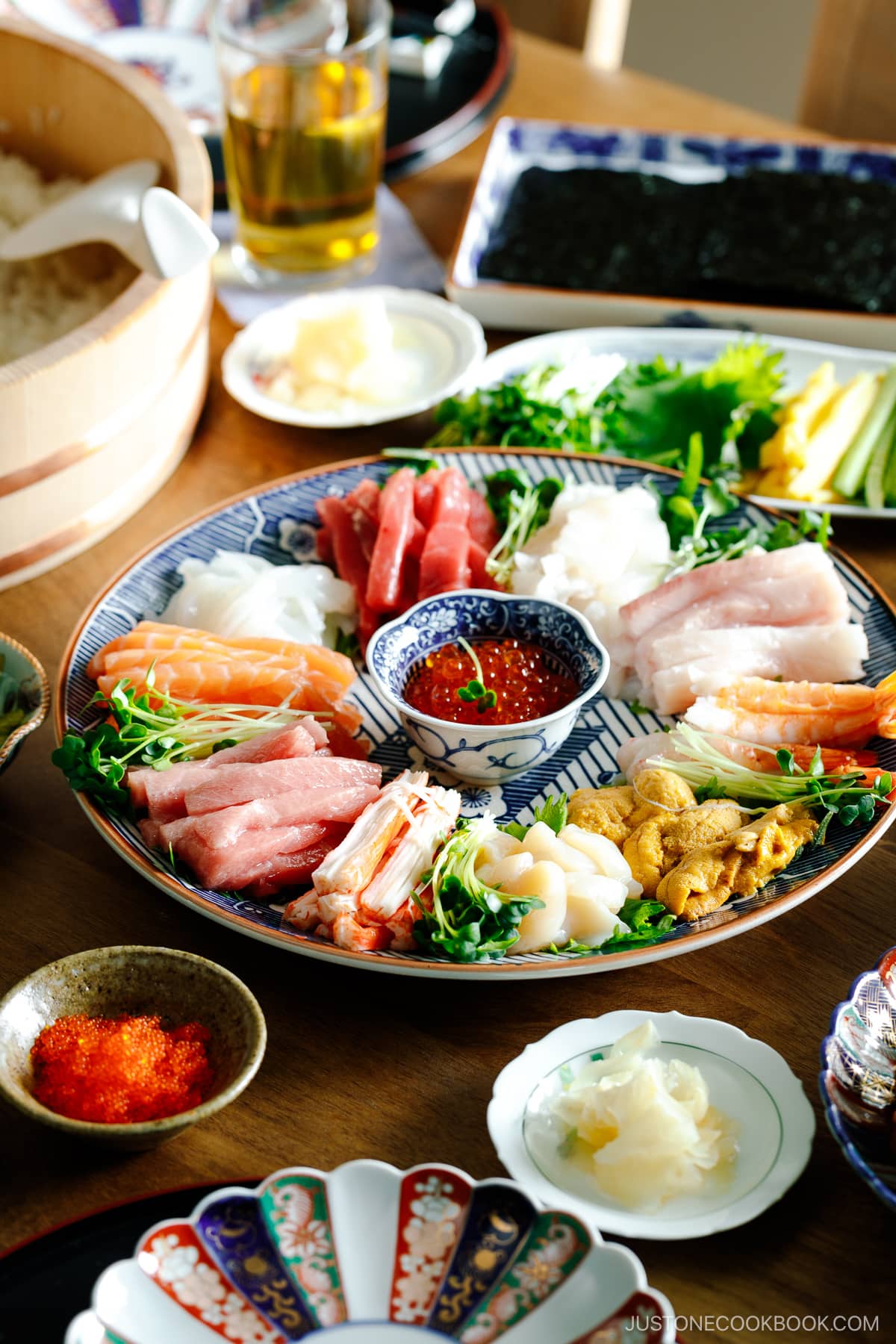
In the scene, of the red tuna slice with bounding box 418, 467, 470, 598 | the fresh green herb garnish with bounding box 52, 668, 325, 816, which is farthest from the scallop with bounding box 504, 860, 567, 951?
the red tuna slice with bounding box 418, 467, 470, 598

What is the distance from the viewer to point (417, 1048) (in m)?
1.51

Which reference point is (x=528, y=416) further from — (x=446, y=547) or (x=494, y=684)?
(x=494, y=684)

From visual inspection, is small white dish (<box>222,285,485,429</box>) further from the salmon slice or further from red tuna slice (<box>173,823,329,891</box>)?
red tuna slice (<box>173,823,329,891</box>)

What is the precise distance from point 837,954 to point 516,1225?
650mm

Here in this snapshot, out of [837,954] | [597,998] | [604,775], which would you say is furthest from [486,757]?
[837,954]

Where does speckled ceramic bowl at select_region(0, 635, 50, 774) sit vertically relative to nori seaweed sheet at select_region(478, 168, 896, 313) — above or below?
below

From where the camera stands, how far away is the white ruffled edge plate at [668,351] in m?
2.64

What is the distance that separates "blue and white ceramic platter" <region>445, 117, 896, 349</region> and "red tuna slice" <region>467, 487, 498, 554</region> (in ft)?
2.37

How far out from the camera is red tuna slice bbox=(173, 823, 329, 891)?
157 centimetres

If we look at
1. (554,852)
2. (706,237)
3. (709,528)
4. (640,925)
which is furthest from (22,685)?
(706,237)

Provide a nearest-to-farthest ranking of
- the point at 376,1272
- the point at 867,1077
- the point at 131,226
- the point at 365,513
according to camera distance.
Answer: the point at 376,1272 < the point at 867,1077 < the point at 365,513 < the point at 131,226

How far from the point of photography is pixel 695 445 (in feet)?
7.56

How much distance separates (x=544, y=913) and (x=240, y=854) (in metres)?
0.38

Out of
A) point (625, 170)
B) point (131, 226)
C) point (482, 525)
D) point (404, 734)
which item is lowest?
point (404, 734)
